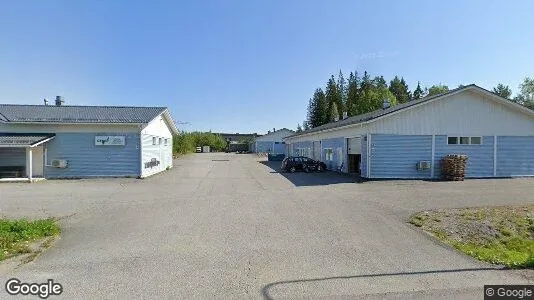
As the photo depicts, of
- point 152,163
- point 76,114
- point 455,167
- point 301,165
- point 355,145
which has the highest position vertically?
point 76,114

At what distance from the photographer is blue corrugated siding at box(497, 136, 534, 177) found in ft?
63.8

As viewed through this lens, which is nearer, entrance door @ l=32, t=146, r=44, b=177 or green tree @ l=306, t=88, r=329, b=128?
entrance door @ l=32, t=146, r=44, b=177

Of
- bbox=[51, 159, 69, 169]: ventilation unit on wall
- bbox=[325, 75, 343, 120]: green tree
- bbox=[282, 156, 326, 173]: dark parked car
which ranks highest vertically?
bbox=[325, 75, 343, 120]: green tree

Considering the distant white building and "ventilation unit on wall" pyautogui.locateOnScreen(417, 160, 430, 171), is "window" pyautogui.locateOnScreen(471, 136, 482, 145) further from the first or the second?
the distant white building

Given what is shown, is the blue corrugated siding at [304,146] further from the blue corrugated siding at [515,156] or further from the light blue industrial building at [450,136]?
the blue corrugated siding at [515,156]

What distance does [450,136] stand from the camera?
19094 mm

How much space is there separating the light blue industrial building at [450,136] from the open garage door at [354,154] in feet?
2.49

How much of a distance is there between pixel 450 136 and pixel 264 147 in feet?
159

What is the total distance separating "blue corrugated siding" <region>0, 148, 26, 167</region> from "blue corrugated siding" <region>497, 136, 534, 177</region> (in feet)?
92.3

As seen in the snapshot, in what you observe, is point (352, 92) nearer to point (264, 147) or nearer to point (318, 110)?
point (318, 110)

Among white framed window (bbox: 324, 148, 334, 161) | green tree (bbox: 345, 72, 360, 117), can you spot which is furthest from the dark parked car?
green tree (bbox: 345, 72, 360, 117)

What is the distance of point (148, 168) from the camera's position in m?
21.8

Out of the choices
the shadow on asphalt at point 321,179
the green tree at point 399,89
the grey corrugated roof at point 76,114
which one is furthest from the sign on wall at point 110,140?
the green tree at point 399,89

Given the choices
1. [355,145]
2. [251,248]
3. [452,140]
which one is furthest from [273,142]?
[251,248]
